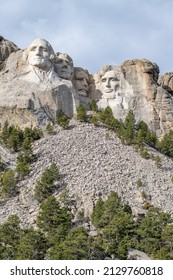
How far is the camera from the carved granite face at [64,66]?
168 feet

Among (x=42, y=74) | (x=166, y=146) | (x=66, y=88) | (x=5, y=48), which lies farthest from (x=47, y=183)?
(x=5, y=48)

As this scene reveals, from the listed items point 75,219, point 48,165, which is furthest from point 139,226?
point 48,165

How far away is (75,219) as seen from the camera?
38.3 metres

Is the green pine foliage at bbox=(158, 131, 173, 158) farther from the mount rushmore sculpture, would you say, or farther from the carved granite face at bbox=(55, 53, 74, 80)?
the carved granite face at bbox=(55, 53, 74, 80)

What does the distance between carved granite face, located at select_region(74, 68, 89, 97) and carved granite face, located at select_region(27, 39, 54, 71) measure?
2458 millimetres

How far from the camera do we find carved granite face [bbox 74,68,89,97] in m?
52.1

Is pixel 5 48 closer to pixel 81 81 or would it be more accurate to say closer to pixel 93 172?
pixel 81 81

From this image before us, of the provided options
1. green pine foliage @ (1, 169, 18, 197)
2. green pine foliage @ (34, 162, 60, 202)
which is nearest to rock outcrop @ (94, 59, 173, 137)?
green pine foliage @ (34, 162, 60, 202)

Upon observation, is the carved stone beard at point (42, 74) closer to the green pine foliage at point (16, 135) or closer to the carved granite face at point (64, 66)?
the carved granite face at point (64, 66)

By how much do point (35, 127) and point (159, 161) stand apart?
22.2 feet

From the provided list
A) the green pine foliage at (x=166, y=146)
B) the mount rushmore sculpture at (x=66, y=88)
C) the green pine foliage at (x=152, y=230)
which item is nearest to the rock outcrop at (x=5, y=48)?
the mount rushmore sculpture at (x=66, y=88)

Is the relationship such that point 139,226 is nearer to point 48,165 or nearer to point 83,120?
point 48,165

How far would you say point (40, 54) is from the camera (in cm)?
4994

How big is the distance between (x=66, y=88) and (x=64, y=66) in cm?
221
